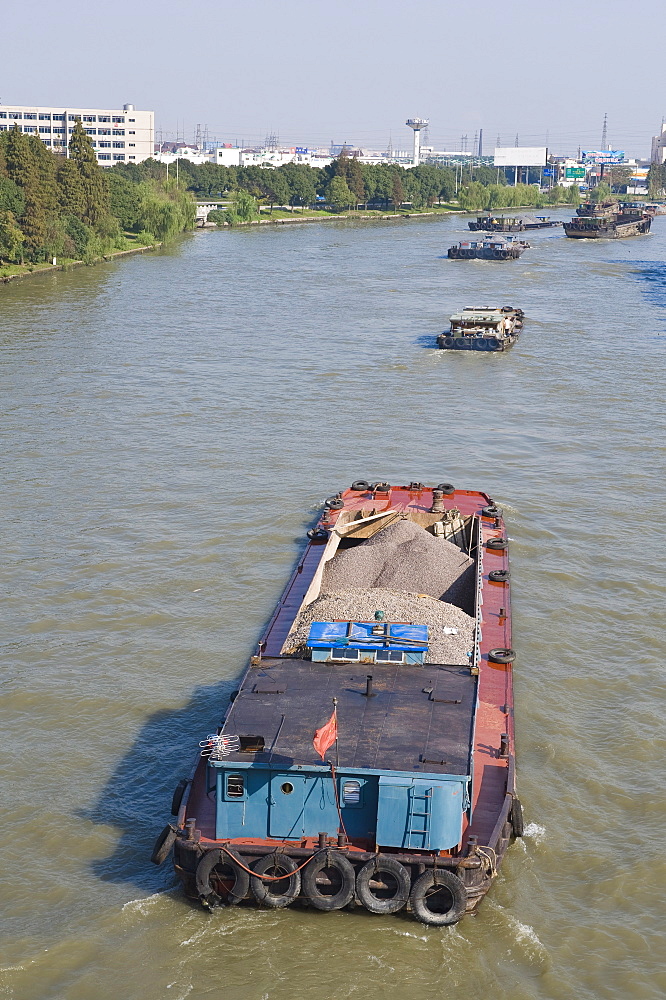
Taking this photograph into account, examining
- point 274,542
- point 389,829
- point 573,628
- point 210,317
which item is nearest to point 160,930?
point 389,829

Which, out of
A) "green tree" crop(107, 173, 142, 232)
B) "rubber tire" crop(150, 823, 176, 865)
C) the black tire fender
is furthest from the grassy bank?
"rubber tire" crop(150, 823, 176, 865)

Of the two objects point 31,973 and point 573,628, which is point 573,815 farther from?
point 31,973

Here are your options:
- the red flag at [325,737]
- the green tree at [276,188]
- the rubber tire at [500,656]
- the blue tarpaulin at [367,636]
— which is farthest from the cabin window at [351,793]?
the green tree at [276,188]

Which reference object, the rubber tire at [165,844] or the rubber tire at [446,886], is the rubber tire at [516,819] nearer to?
the rubber tire at [446,886]

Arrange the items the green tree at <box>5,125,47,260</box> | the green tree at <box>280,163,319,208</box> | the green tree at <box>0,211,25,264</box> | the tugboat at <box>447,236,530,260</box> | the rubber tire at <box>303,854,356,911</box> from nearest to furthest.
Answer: the rubber tire at <box>303,854,356,911</box> → the green tree at <box>0,211,25,264</box> → the green tree at <box>5,125,47,260</box> → the tugboat at <box>447,236,530,260</box> → the green tree at <box>280,163,319,208</box>

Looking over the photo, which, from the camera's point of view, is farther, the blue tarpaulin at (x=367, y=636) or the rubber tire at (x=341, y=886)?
the blue tarpaulin at (x=367, y=636)

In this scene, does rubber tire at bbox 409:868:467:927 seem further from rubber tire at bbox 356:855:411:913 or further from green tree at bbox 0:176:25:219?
green tree at bbox 0:176:25:219
